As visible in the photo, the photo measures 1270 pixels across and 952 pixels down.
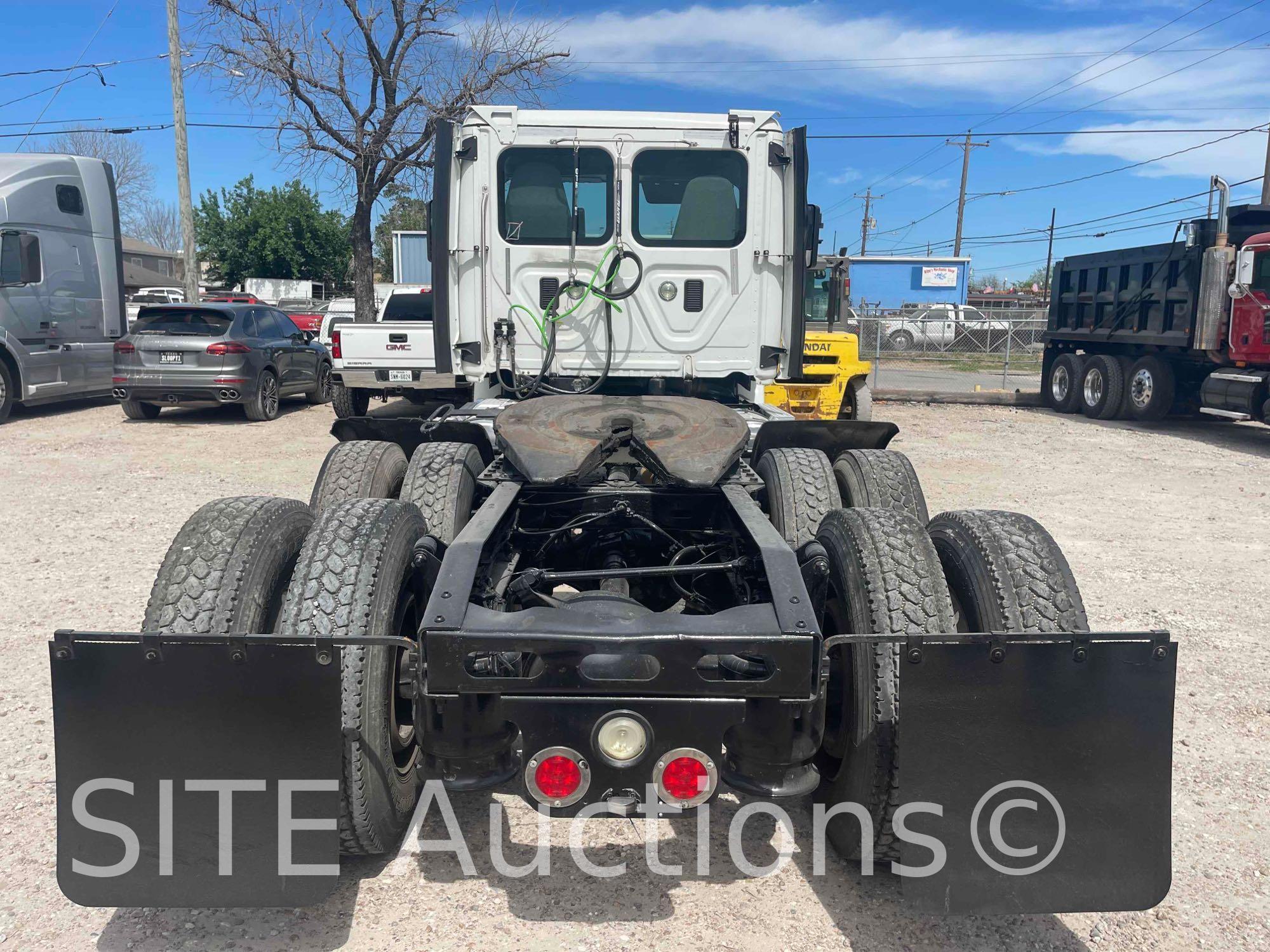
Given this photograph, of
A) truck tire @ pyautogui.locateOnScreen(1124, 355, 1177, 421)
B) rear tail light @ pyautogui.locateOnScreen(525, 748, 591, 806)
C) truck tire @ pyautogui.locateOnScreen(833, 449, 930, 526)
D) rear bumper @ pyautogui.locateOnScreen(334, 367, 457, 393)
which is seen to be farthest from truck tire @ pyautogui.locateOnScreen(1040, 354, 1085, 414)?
rear tail light @ pyautogui.locateOnScreen(525, 748, 591, 806)

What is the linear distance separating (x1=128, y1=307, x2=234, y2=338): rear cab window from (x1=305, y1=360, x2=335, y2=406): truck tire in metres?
2.64

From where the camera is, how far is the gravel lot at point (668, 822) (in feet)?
9.21

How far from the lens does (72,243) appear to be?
45.3 feet

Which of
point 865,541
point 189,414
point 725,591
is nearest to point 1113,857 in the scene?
point 865,541

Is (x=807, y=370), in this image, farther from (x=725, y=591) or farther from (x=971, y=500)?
(x=725, y=591)

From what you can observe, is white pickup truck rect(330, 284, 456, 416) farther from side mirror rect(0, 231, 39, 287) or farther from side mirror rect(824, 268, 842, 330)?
side mirror rect(824, 268, 842, 330)

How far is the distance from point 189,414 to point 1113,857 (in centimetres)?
1494

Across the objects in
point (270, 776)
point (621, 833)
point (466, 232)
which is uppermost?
point (466, 232)

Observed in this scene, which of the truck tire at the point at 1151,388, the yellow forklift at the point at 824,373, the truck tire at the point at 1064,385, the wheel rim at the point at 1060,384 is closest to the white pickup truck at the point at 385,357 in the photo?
the yellow forklift at the point at 824,373

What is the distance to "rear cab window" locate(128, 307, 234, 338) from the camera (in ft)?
44.0

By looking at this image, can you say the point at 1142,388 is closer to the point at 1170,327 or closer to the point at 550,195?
the point at 1170,327

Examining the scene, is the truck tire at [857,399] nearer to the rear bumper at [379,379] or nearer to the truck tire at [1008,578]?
the rear bumper at [379,379]

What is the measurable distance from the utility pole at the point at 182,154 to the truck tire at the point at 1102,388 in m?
19.1

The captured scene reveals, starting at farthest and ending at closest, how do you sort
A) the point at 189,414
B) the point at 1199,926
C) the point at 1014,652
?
the point at 189,414, the point at 1199,926, the point at 1014,652
